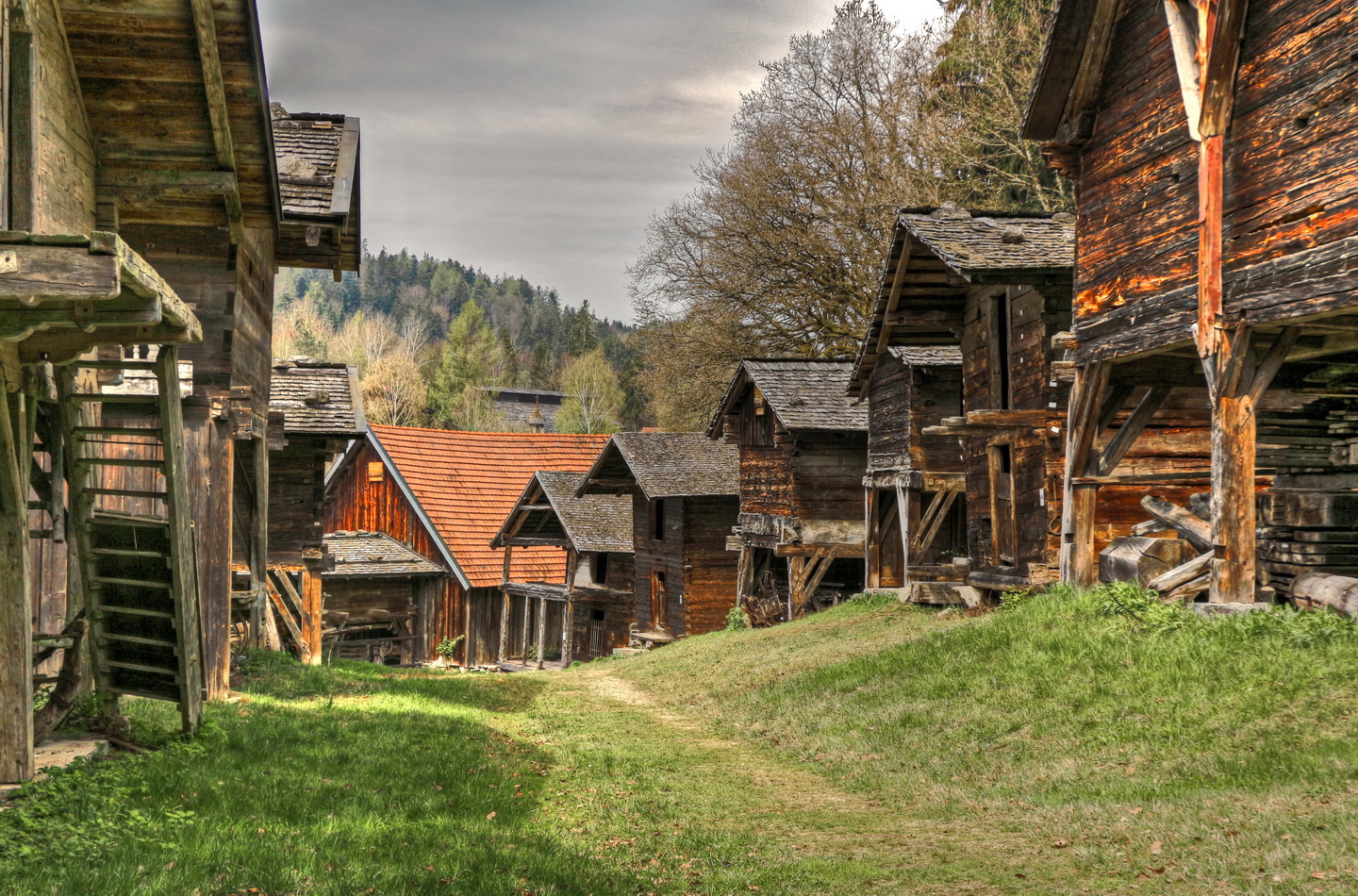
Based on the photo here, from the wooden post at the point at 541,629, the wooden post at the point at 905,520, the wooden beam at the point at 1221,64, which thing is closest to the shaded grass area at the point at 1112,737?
the wooden beam at the point at 1221,64

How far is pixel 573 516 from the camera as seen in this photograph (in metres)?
35.4

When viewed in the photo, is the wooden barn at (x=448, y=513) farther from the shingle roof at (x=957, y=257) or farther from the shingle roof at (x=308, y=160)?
the shingle roof at (x=308, y=160)

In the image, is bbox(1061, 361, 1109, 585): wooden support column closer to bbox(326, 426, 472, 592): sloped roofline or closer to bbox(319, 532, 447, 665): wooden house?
bbox(319, 532, 447, 665): wooden house

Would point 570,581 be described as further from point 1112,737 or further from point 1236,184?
point 1112,737

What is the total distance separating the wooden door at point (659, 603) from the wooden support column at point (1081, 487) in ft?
63.6

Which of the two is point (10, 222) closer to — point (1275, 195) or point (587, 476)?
point (1275, 195)

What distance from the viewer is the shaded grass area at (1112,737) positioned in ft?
20.8

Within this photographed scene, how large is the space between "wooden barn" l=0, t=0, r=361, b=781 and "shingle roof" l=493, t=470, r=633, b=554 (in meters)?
21.4

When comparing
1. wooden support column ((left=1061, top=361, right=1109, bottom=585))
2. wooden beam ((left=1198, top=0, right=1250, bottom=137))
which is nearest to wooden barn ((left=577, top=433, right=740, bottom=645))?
wooden support column ((left=1061, top=361, right=1109, bottom=585))

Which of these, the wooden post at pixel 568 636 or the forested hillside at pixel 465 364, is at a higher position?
the forested hillside at pixel 465 364

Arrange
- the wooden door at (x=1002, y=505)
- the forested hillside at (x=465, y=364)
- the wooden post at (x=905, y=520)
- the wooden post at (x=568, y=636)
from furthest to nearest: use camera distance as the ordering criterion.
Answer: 1. the forested hillside at (x=465, y=364)
2. the wooden post at (x=568, y=636)
3. the wooden post at (x=905, y=520)
4. the wooden door at (x=1002, y=505)

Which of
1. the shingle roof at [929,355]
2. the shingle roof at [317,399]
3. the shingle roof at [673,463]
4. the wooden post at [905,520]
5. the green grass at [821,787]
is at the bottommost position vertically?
the green grass at [821,787]

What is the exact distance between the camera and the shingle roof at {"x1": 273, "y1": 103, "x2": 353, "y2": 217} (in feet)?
45.7

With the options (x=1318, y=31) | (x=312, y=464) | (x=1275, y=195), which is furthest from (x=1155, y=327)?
(x=312, y=464)
